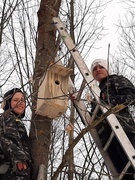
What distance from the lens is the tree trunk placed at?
8.71 feet

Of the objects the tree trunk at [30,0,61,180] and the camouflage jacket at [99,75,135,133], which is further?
the camouflage jacket at [99,75,135,133]

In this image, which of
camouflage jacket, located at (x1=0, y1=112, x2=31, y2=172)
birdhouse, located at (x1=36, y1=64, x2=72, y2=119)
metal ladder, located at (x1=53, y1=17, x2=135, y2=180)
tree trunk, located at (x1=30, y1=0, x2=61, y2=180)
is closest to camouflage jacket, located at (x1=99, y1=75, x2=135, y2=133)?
metal ladder, located at (x1=53, y1=17, x2=135, y2=180)

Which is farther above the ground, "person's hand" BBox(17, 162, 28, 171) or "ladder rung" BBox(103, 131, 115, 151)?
"ladder rung" BBox(103, 131, 115, 151)

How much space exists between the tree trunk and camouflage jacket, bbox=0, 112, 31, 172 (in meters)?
0.09

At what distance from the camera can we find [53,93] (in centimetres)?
285

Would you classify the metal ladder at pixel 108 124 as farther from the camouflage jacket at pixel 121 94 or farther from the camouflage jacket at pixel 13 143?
the camouflage jacket at pixel 13 143

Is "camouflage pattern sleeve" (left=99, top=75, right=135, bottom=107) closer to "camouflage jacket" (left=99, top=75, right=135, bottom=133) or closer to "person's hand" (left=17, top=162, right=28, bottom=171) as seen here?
"camouflage jacket" (left=99, top=75, right=135, bottom=133)

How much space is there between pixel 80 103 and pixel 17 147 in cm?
95

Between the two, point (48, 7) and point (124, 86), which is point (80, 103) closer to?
point (124, 86)

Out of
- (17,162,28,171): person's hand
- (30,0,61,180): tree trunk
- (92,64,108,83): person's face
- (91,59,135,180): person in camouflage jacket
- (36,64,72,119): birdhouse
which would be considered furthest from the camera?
(92,64,108,83): person's face

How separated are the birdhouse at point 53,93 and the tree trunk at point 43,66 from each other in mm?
54

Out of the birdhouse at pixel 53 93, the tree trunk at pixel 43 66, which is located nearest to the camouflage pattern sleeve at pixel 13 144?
the tree trunk at pixel 43 66

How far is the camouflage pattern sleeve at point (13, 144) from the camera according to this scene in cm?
243

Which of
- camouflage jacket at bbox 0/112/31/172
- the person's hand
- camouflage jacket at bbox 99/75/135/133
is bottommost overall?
the person's hand
